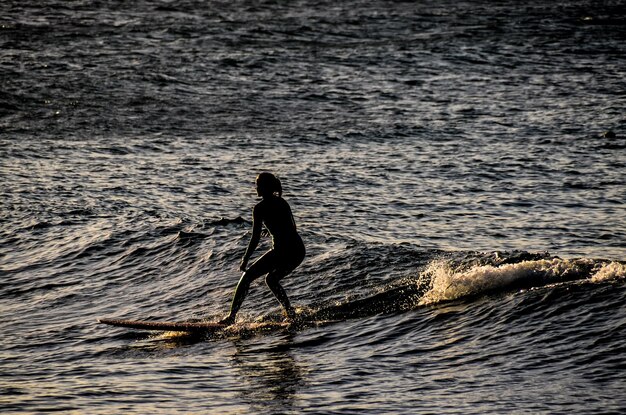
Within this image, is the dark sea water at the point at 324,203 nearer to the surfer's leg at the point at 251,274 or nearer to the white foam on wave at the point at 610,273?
the white foam on wave at the point at 610,273

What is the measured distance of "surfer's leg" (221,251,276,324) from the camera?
1365 centimetres

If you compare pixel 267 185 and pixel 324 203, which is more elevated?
pixel 267 185

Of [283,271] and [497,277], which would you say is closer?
[283,271]

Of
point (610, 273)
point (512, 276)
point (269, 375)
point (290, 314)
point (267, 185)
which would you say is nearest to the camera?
point (269, 375)

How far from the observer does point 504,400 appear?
33.1ft

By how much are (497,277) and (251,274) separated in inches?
139

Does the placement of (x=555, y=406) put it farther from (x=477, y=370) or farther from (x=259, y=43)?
(x=259, y=43)

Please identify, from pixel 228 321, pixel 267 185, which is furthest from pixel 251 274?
pixel 267 185

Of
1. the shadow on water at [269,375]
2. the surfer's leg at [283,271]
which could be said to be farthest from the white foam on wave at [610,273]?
the shadow on water at [269,375]

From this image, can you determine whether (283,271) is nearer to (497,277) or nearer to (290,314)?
(290,314)

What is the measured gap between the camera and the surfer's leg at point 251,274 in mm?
13648

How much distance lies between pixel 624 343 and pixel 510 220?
8925 mm

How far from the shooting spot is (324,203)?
21.7 m

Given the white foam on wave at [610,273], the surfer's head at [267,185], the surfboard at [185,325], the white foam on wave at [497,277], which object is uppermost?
the surfer's head at [267,185]
